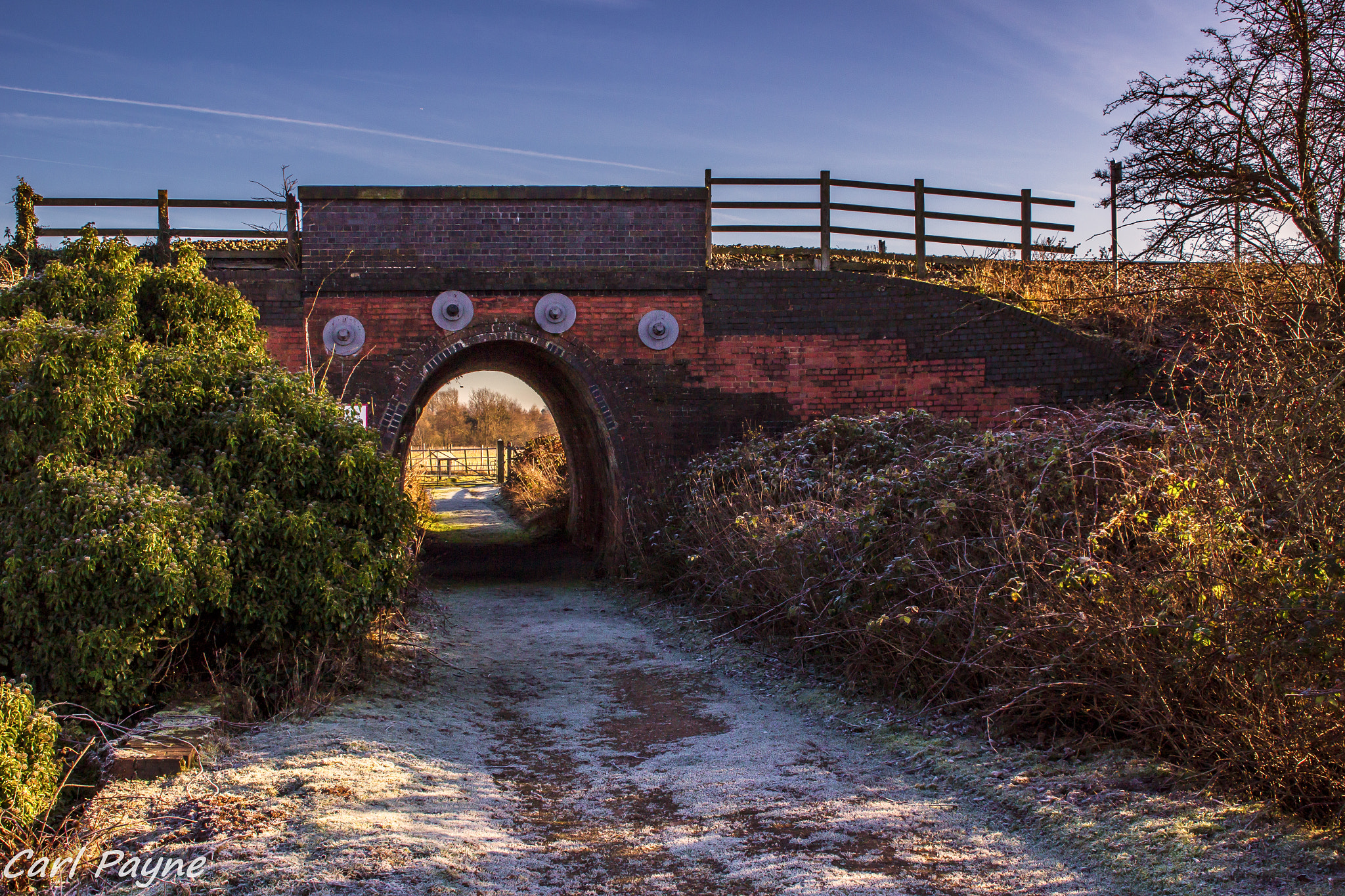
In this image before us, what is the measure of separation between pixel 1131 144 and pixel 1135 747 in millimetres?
7501

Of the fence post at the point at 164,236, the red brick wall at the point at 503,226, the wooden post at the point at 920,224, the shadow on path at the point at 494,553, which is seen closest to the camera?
the red brick wall at the point at 503,226

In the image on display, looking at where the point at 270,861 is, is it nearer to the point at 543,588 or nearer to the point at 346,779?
the point at 346,779

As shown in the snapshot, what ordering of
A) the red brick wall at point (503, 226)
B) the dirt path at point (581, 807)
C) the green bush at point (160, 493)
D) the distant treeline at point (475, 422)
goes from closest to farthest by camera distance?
1. the dirt path at point (581, 807)
2. the green bush at point (160, 493)
3. the red brick wall at point (503, 226)
4. the distant treeline at point (475, 422)

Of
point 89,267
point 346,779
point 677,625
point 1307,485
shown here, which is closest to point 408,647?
point 677,625

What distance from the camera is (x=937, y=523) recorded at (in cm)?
642

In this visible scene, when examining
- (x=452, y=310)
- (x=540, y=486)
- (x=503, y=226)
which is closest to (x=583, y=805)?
(x=452, y=310)

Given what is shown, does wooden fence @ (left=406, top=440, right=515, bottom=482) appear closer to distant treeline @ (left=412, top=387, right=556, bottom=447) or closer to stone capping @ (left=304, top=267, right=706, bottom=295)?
distant treeline @ (left=412, top=387, right=556, bottom=447)

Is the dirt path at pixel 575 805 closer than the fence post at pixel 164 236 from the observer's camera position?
Yes

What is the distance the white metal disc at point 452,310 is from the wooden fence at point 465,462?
21539 mm

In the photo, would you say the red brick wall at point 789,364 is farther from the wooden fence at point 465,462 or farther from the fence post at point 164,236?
the wooden fence at point 465,462

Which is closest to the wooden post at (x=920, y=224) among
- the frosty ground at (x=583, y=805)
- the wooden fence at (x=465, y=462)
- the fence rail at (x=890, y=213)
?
the fence rail at (x=890, y=213)

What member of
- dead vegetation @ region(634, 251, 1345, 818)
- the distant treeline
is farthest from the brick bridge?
the distant treeline

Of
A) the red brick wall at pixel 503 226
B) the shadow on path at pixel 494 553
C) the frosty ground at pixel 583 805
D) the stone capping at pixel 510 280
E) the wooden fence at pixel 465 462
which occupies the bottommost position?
the shadow on path at pixel 494 553

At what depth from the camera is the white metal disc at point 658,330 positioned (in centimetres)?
1253
